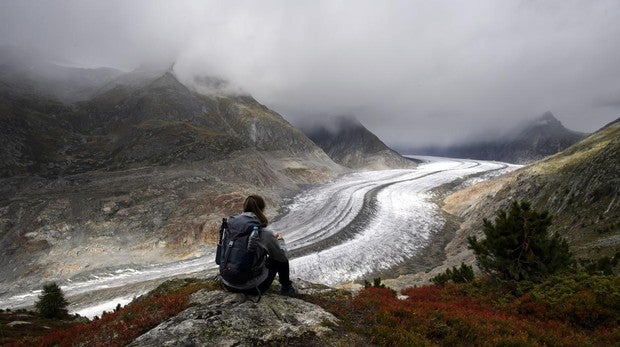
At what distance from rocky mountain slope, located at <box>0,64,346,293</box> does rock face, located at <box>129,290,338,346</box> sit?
129 feet

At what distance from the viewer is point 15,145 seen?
68500 millimetres

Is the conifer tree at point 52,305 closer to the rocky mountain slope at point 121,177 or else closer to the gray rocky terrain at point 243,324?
the gray rocky terrain at point 243,324

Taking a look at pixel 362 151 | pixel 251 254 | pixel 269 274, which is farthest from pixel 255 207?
pixel 362 151

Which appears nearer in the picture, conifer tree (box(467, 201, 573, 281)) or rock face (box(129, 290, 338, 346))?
rock face (box(129, 290, 338, 346))

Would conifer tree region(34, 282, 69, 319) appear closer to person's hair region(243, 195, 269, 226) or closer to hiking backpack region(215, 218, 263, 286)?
hiking backpack region(215, 218, 263, 286)

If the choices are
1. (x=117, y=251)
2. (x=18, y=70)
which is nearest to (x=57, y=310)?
(x=117, y=251)

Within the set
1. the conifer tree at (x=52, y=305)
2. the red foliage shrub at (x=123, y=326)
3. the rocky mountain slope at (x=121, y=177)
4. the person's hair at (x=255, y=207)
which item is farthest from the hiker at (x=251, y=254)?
the rocky mountain slope at (x=121, y=177)

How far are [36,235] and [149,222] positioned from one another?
41.8 ft

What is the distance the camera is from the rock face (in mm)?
7027

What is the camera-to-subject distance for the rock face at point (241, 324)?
7027 mm

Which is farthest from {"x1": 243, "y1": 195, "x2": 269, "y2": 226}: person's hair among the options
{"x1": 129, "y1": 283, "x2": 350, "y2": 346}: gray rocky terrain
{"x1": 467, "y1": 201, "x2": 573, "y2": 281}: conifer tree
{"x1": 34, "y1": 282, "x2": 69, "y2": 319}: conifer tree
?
{"x1": 34, "y1": 282, "x2": 69, "y2": 319}: conifer tree

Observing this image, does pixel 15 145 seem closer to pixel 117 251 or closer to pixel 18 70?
pixel 117 251

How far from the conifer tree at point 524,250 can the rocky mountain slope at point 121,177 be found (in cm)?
3844

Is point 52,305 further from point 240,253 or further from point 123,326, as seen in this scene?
point 240,253
